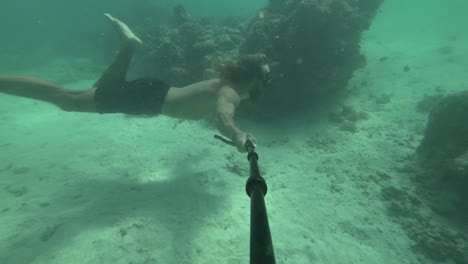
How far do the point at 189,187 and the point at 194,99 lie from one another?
196cm

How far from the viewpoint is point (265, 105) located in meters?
10.7

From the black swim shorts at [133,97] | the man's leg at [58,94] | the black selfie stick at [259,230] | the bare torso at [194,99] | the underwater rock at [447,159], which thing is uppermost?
the underwater rock at [447,159]

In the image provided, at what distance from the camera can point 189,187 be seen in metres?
6.70

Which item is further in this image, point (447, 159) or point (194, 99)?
point (447, 159)

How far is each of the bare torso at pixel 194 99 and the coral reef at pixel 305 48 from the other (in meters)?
4.55

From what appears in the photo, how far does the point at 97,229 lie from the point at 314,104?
29.3 feet

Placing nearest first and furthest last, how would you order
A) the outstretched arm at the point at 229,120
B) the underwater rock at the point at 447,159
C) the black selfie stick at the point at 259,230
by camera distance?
the black selfie stick at the point at 259,230 < the outstretched arm at the point at 229,120 < the underwater rock at the point at 447,159

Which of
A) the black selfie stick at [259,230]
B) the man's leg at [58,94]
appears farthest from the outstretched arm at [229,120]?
the man's leg at [58,94]

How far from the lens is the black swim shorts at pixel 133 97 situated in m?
6.36

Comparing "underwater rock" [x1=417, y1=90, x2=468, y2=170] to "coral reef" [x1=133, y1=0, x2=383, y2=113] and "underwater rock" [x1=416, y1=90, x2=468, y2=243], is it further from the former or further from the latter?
"coral reef" [x1=133, y1=0, x2=383, y2=113]

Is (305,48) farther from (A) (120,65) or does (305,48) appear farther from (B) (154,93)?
(A) (120,65)

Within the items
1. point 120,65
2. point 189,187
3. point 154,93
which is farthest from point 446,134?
point 120,65

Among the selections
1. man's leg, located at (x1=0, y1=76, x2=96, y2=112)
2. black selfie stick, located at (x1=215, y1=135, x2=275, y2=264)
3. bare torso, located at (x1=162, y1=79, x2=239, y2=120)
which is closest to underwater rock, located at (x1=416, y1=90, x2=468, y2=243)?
bare torso, located at (x1=162, y1=79, x2=239, y2=120)

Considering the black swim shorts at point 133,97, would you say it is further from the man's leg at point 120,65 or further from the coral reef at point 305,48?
the coral reef at point 305,48
